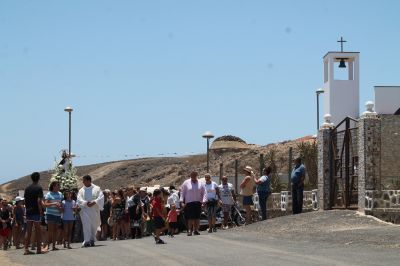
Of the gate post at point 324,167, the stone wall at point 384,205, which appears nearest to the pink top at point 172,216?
the gate post at point 324,167

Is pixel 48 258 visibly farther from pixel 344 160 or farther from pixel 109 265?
pixel 344 160

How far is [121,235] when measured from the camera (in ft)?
85.1

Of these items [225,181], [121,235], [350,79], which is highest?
[350,79]

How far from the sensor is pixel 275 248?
55.9 feet

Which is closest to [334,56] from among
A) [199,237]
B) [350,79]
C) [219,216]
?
[350,79]

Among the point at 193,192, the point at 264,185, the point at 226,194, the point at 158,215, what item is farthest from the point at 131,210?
the point at 158,215

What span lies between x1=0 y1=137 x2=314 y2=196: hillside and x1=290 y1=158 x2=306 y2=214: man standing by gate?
64.8ft

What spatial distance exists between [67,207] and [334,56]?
27.6 meters

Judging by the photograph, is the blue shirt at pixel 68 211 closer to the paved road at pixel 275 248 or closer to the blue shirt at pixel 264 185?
the paved road at pixel 275 248

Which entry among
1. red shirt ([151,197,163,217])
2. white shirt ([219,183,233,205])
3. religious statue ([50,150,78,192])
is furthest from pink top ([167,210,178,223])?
religious statue ([50,150,78,192])

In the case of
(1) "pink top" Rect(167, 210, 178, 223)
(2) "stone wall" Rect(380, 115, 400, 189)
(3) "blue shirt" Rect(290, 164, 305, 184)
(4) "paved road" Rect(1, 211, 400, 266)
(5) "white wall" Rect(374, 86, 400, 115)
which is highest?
(5) "white wall" Rect(374, 86, 400, 115)

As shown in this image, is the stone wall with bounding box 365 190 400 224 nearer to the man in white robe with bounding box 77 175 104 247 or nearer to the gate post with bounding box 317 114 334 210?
the gate post with bounding box 317 114 334 210

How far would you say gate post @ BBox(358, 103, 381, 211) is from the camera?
2275cm

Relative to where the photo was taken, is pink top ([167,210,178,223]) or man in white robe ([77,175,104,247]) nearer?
man in white robe ([77,175,104,247])
